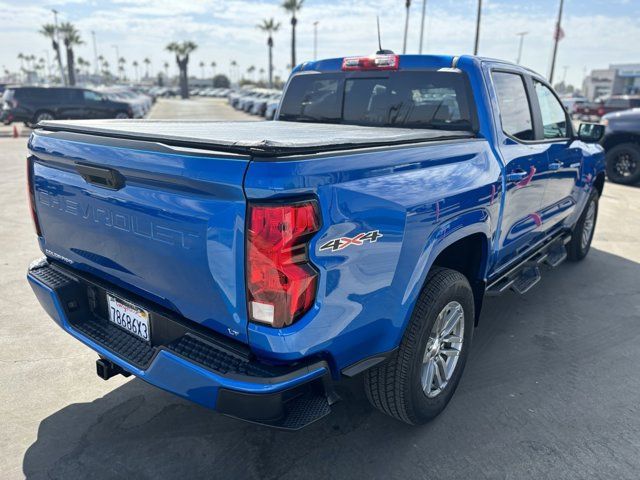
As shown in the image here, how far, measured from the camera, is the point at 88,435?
8.84 feet

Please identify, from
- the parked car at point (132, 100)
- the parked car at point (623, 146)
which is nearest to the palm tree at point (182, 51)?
the parked car at point (132, 100)

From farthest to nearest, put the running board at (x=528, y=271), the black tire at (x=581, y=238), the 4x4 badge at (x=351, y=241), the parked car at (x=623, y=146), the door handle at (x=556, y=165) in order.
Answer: the parked car at (x=623, y=146) < the black tire at (x=581, y=238) < the door handle at (x=556, y=165) < the running board at (x=528, y=271) < the 4x4 badge at (x=351, y=241)

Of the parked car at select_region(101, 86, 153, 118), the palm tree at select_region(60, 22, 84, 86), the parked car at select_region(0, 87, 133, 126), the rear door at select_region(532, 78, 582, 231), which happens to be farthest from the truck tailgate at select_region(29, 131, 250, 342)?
the palm tree at select_region(60, 22, 84, 86)

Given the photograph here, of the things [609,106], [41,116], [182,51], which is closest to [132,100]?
[41,116]

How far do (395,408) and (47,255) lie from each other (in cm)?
211

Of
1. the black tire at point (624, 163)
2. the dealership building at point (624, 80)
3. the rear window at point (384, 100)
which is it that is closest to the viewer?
the rear window at point (384, 100)

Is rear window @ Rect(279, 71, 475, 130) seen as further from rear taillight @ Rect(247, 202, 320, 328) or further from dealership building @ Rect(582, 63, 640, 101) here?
dealership building @ Rect(582, 63, 640, 101)

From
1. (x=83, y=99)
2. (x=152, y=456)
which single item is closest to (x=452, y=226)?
(x=152, y=456)

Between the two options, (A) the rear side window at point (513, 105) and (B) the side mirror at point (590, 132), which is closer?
(A) the rear side window at point (513, 105)

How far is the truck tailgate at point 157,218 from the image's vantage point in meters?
1.83

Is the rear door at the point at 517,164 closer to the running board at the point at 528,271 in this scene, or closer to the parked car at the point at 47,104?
the running board at the point at 528,271

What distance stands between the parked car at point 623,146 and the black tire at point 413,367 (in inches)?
373

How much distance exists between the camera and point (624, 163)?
10.7 m

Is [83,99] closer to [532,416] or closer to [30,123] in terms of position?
[30,123]
